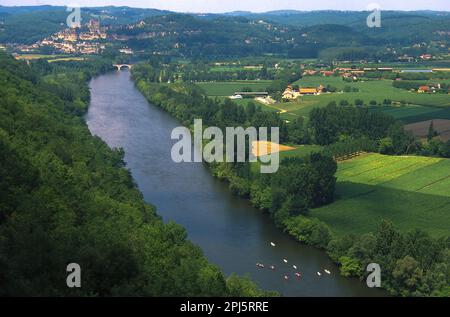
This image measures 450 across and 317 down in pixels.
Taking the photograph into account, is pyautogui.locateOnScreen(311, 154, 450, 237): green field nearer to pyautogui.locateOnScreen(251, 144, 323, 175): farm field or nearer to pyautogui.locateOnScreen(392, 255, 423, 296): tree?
pyautogui.locateOnScreen(251, 144, 323, 175): farm field

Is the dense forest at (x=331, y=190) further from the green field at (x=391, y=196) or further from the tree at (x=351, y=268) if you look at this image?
the green field at (x=391, y=196)

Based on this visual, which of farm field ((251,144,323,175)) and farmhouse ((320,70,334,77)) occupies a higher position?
farmhouse ((320,70,334,77))

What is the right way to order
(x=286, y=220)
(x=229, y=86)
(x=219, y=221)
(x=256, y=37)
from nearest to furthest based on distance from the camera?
(x=286, y=220)
(x=219, y=221)
(x=229, y=86)
(x=256, y=37)

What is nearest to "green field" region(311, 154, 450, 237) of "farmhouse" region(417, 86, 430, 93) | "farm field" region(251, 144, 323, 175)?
"farm field" region(251, 144, 323, 175)

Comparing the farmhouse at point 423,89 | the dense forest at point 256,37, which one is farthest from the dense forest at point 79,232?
the dense forest at point 256,37

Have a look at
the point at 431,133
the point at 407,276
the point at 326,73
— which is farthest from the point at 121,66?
the point at 407,276

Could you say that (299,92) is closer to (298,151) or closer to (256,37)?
(298,151)
